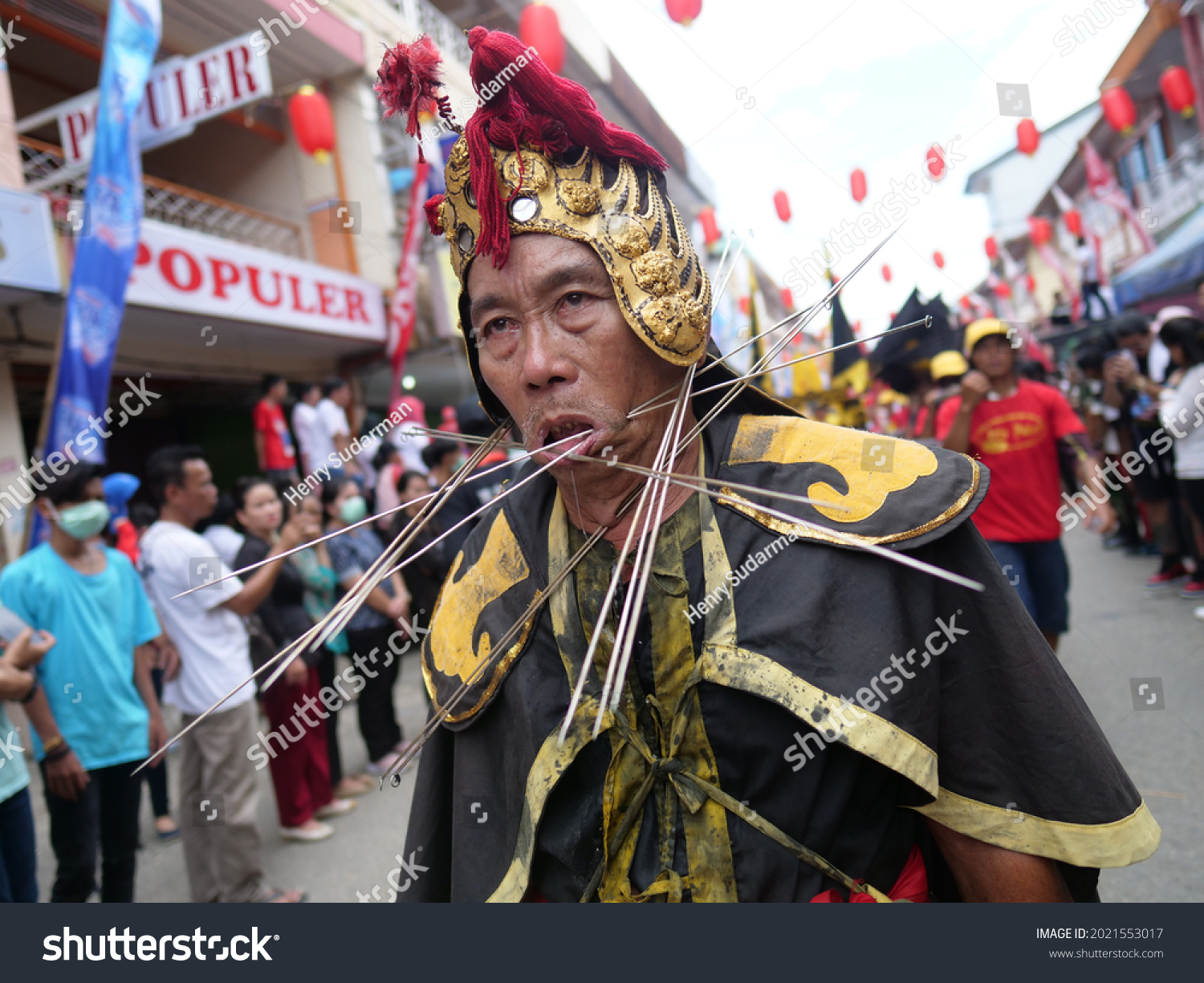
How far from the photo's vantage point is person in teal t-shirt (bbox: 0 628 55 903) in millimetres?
2439

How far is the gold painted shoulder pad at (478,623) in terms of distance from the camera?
1.44m

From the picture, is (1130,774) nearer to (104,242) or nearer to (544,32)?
(544,32)

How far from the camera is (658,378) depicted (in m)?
1.35

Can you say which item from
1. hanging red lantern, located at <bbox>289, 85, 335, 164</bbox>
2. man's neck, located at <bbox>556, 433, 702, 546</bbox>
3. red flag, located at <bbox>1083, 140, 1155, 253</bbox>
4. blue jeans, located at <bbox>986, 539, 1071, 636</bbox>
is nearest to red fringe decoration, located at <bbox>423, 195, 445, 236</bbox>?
man's neck, located at <bbox>556, 433, 702, 546</bbox>

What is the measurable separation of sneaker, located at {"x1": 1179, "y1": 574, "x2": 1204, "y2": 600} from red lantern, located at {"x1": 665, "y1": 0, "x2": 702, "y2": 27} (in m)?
5.48

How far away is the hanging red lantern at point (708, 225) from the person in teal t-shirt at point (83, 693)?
9.59 m

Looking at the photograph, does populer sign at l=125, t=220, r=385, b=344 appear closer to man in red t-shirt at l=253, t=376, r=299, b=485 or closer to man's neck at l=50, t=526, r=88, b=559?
man in red t-shirt at l=253, t=376, r=299, b=485

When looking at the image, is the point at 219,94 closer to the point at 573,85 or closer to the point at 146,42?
the point at 146,42

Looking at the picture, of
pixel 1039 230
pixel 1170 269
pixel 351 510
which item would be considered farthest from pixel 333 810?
pixel 1039 230

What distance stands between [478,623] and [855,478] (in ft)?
2.54

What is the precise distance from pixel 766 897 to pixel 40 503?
10.3ft

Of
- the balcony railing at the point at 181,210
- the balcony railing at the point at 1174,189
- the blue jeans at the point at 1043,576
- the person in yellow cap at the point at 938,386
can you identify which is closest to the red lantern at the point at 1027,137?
the person in yellow cap at the point at 938,386

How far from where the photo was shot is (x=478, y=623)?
4.96ft

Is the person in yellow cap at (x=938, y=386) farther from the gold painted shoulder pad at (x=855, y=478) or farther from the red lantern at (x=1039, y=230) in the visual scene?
the red lantern at (x=1039, y=230)
